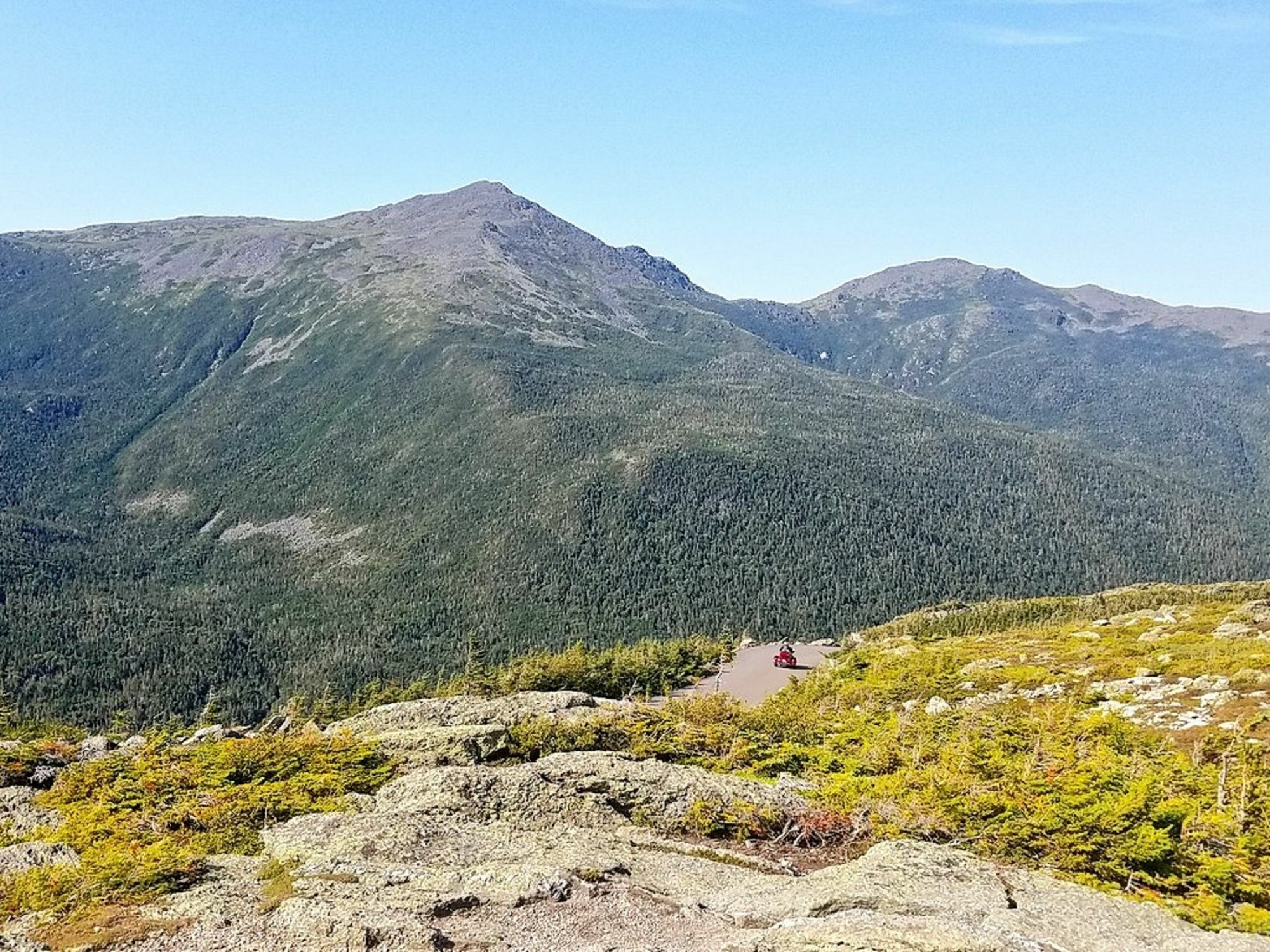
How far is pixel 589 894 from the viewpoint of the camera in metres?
20.2

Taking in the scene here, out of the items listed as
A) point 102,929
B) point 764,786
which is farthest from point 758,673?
point 102,929

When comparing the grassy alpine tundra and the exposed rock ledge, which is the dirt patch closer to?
the grassy alpine tundra

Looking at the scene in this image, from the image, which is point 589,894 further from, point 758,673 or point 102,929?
point 758,673

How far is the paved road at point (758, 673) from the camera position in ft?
257

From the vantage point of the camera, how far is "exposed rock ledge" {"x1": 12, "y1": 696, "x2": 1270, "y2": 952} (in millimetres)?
17375

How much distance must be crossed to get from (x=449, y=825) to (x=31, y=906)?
9937 mm

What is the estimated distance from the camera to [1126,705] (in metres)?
45.4

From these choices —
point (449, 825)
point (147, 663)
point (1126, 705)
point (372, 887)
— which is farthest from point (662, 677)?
point (147, 663)

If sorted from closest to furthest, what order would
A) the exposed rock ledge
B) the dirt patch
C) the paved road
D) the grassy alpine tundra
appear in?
the dirt patch → the exposed rock ledge → the grassy alpine tundra → the paved road

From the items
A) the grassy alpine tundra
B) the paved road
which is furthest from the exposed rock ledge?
the paved road

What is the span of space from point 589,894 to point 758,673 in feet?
236

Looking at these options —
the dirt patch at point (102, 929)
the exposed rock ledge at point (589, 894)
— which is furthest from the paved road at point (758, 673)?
the dirt patch at point (102, 929)

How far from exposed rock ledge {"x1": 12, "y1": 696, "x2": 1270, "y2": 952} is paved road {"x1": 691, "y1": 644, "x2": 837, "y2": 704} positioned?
42.8 m

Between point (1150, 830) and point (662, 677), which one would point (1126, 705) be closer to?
point (1150, 830)
